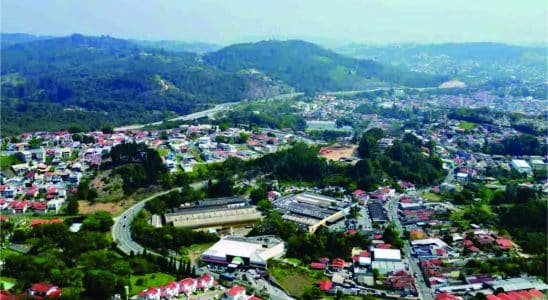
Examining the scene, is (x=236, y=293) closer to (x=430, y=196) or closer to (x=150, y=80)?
(x=430, y=196)

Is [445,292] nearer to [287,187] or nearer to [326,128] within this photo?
[287,187]

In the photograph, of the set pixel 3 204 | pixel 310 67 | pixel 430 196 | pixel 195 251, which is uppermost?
pixel 310 67

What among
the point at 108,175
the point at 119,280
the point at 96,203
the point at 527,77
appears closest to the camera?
the point at 119,280

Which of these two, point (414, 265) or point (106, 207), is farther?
point (106, 207)

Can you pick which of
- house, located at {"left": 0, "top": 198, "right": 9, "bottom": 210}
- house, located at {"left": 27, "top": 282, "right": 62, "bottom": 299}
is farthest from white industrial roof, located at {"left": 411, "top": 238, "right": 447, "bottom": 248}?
house, located at {"left": 0, "top": 198, "right": 9, "bottom": 210}

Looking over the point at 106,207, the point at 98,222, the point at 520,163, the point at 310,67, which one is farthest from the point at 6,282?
the point at 310,67

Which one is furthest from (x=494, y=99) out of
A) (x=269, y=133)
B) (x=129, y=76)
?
(x=129, y=76)

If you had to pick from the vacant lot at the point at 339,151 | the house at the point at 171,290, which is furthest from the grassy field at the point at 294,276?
the vacant lot at the point at 339,151
